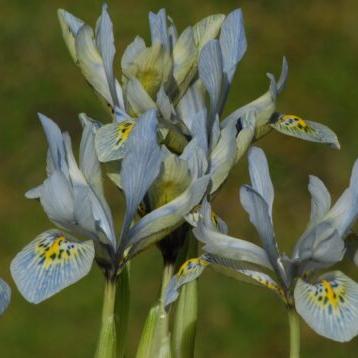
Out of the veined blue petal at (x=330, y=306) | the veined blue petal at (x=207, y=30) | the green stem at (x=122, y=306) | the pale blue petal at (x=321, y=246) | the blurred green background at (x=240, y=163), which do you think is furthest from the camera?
the blurred green background at (x=240, y=163)

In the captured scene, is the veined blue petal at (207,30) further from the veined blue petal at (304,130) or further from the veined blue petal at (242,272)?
the veined blue petal at (242,272)

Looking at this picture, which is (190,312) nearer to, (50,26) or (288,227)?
(288,227)

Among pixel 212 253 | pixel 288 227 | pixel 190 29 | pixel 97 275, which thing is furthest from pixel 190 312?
pixel 288 227

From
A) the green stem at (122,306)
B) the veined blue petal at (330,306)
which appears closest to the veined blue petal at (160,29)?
the green stem at (122,306)

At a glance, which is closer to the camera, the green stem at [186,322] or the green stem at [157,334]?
the green stem at [157,334]

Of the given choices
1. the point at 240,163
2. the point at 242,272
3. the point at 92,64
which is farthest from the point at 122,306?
the point at 240,163

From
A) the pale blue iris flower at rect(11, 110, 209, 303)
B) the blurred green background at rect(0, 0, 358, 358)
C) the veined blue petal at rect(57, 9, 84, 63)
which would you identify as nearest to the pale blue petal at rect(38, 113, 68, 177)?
the pale blue iris flower at rect(11, 110, 209, 303)

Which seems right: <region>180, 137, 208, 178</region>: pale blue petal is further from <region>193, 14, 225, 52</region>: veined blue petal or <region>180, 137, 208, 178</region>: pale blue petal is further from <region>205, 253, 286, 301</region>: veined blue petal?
<region>193, 14, 225, 52</region>: veined blue petal
